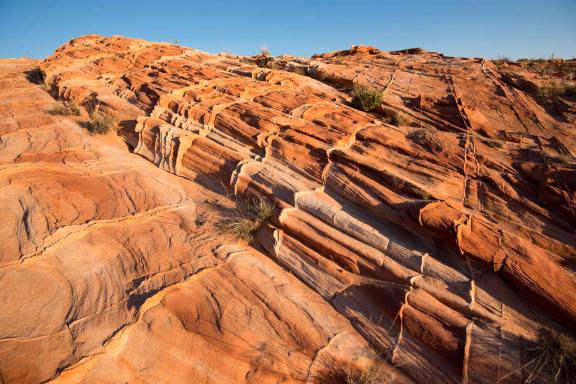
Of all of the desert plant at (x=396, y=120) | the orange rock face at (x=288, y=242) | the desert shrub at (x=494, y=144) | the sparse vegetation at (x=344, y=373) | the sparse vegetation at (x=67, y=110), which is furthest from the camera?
the sparse vegetation at (x=67, y=110)

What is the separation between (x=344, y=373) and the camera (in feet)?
12.4

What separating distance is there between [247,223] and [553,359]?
4.56 metres

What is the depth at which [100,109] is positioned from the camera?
384 inches

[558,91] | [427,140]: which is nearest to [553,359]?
[427,140]

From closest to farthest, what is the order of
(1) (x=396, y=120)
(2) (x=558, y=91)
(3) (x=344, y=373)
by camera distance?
1. (3) (x=344, y=373)
2. (1) (x=396, y=120)
3. (2) (x=558, y=91)

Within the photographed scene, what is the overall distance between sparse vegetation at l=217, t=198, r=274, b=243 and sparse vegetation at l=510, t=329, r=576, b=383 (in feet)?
13.5

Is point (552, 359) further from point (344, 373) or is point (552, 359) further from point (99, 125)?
point (99, 125)

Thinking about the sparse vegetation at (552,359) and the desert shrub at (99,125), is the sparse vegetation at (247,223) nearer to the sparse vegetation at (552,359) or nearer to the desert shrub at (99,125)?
the sparse vegetation at (552,359)

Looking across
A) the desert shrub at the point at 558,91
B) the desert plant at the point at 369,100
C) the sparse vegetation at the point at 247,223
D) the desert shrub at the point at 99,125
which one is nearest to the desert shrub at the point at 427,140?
the desert plant at the point at 369,100

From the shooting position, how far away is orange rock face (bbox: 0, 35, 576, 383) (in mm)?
3809

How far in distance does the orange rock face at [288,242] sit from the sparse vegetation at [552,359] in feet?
0.53

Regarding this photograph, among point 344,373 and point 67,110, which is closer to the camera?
point 344,373

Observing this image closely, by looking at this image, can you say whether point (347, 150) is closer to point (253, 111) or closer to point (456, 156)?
point (456, 156)

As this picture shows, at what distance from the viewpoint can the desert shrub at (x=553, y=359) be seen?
339 centimetres
